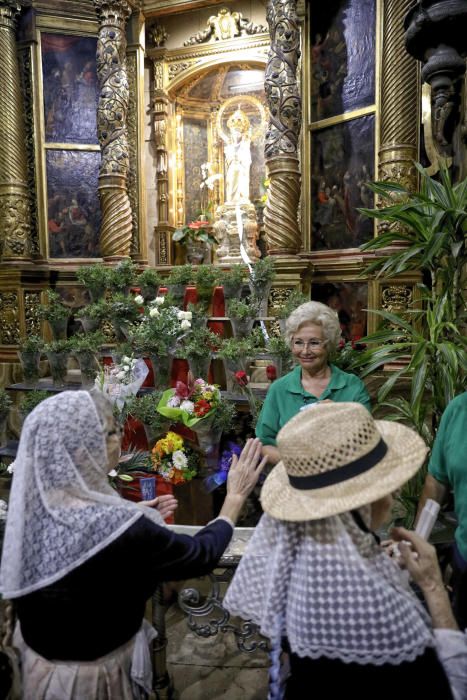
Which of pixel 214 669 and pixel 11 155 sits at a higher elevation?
pixel 11 155

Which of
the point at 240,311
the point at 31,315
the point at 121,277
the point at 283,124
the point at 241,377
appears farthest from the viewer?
the point at 31,315

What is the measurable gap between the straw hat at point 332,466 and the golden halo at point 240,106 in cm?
764

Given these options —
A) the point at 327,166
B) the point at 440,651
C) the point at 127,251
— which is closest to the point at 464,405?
the point at 440,651

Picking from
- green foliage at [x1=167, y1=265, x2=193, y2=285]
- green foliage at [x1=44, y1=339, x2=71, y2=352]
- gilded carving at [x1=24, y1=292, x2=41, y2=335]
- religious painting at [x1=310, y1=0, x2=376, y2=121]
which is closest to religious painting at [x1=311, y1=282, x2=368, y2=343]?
religious painting at [x1=310, y1=0, x2=376, y2=121]

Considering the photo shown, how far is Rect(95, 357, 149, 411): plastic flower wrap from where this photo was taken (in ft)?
9.94

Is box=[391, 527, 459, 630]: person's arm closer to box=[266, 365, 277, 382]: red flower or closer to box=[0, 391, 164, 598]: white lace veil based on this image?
box=[0, 391, 164, 598]: white lace veil

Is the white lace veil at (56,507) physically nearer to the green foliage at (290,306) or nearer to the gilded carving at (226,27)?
the green foliage at (290,306)

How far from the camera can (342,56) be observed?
21.7 feet

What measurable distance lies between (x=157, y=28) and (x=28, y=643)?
845 cm

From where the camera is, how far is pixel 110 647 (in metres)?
1.43

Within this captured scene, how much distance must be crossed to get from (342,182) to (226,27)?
290 centimetres

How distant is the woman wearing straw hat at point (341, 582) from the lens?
108 cm

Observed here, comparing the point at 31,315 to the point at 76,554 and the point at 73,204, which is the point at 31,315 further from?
the point at 76,554

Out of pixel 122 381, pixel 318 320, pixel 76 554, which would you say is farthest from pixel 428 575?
pixel 122 381
